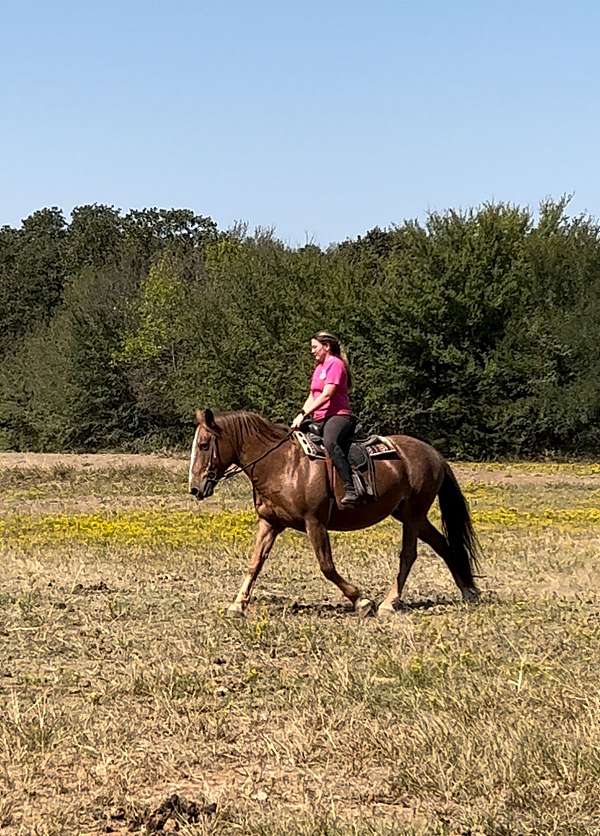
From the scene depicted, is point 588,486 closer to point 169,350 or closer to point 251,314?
point 251,314

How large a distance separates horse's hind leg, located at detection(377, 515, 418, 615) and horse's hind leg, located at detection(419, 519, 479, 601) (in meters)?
0.23

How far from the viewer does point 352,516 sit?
12.9 metres

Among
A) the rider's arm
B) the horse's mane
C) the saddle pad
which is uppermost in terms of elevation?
the rider's arm

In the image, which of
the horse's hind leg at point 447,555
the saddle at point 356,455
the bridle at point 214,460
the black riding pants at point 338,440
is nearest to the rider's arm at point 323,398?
the black riding pants at point 338,440

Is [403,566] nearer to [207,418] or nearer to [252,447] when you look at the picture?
[252,447]

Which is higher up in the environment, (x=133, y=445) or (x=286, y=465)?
(x=286, y=465)

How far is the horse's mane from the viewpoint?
508 inches

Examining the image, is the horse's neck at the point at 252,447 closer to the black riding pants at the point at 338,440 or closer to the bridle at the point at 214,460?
the bridle at the point at 214,460

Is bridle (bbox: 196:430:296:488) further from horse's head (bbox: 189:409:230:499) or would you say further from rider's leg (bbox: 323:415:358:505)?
rider's leg (bbox: 323:415:358:505)

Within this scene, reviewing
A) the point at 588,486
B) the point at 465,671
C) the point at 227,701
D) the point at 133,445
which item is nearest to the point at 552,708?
the point at 465,671

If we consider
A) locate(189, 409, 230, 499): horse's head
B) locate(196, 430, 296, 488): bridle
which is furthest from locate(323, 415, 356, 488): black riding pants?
locate(189, 409, 230, 499): horse's head

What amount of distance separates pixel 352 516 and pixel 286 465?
92 centimetres

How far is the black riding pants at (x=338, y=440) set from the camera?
12562 mm

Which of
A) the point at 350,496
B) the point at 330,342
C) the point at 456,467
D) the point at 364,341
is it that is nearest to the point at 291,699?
the point at 350,496
